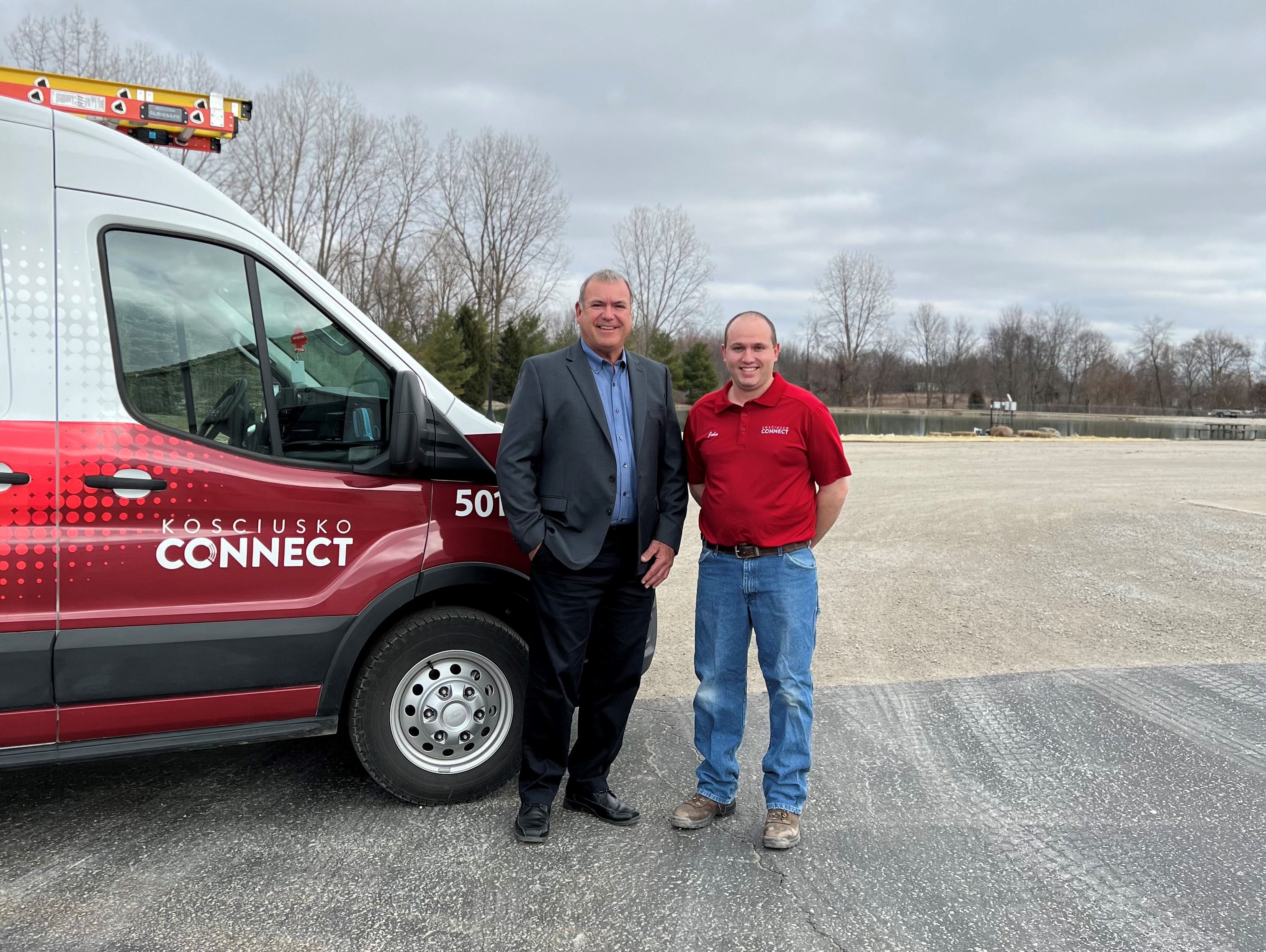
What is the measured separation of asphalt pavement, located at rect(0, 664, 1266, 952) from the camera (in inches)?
110

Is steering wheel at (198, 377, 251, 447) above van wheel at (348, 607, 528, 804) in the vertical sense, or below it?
above

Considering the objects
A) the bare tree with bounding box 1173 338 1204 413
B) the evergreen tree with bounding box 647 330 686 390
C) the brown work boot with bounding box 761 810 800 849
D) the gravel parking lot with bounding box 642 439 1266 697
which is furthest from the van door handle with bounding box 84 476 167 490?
the bare tree with bounding box 1173 338 1204 413

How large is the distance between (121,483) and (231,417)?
42 centimetres

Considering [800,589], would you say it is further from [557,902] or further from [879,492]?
[879,492]

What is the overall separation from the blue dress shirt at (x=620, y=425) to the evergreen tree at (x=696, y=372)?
59.6m

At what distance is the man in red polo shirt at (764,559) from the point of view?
11.2 ft

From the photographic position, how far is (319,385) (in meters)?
3.38

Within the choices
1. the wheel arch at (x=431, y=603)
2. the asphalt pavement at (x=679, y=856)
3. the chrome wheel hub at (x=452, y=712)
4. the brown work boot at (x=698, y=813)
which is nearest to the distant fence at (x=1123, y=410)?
the asphalt pavement at (x=679, y=856)

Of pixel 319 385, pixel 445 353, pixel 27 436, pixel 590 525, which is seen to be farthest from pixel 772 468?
pixel 445 353

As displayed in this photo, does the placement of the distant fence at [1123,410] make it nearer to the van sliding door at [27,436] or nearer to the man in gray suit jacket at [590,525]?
the man in gray suit jacket at [590,525]

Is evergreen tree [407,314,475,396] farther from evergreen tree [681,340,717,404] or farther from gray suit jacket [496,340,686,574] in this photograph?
gray suit jacket [496,340,686,574]

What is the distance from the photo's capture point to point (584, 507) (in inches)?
131

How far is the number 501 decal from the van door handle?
104 centimetres

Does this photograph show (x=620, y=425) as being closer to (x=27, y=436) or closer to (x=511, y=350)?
(x=27, y=436)
